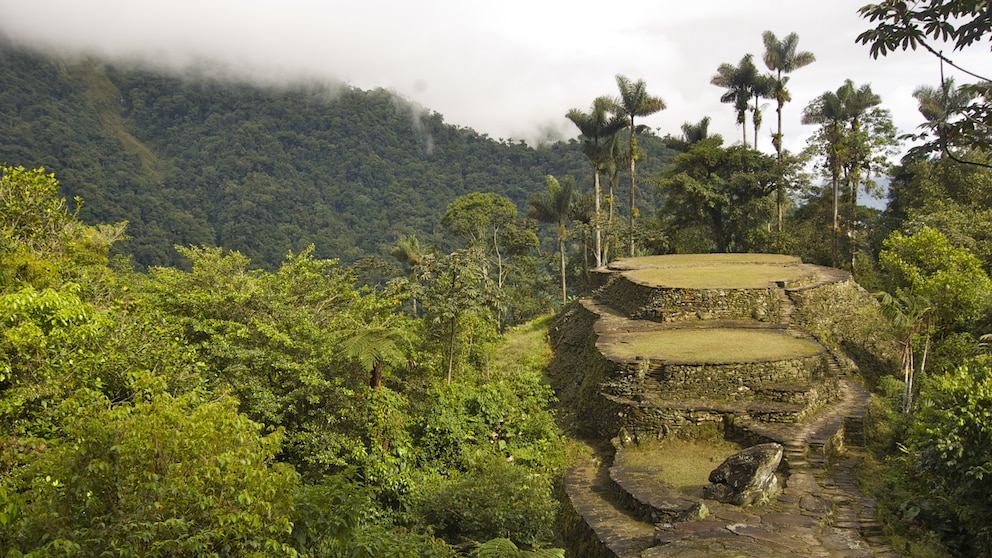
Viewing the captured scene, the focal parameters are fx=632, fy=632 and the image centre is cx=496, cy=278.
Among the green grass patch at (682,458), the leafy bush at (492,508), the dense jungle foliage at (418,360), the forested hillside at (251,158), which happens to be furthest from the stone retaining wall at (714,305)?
the forested hillside at (251,158)

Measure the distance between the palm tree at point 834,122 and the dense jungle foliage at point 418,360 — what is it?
0.13 meters

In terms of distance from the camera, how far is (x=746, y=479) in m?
9.44

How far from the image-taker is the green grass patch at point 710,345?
1337cm

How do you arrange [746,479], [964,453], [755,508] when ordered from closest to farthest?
[964,453] < [755,508] < [746,479]

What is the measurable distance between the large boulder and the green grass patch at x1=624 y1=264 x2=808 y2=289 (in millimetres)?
8262

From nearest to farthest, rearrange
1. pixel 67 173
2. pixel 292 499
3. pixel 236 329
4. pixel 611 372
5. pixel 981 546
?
pixel 292 499, pixel 981 546, pixel 236 329, pixel 611 372, pixel 67 173

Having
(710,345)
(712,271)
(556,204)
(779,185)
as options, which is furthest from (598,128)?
(710,345)

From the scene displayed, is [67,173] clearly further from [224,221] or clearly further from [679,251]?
[679,251]

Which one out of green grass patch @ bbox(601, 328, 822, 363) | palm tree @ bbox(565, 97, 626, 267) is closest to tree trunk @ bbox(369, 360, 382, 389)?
green grass patch @ bbox(601, 328, 822, 363)

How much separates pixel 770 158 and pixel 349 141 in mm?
69748

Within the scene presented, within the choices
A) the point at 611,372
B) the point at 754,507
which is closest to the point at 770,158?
the point at 611,372

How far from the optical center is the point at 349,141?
8906cm

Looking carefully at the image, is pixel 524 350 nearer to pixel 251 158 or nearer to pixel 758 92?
pixel 758 92

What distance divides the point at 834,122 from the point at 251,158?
72230mm
